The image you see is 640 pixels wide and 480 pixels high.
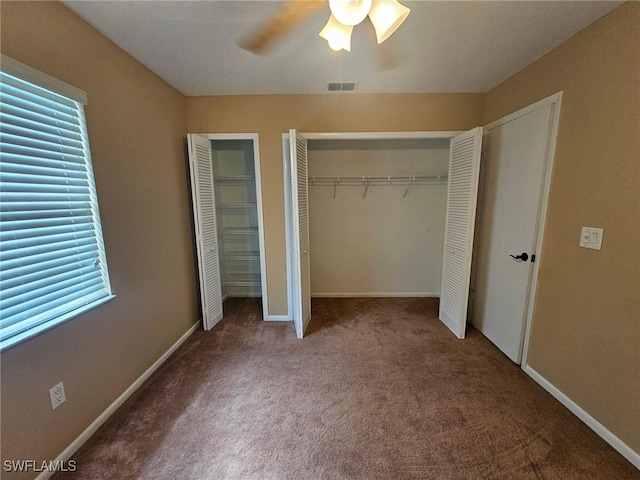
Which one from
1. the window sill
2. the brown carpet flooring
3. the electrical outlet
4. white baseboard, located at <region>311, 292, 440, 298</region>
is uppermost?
the window sill

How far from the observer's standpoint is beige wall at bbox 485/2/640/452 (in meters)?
1.37

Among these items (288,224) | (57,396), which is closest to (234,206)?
(288,224)

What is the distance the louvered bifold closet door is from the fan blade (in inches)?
65.5

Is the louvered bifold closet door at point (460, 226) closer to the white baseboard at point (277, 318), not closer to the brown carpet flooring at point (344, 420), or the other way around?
the brown carpet flooring at point (344, 420)

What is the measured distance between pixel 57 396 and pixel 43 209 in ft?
3.28

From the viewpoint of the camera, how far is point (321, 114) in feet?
8.74

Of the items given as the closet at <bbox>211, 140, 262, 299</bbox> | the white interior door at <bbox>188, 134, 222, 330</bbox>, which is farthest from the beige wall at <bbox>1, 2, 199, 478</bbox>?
the closet at <bbox>211, 140, 262, 299</bbox>

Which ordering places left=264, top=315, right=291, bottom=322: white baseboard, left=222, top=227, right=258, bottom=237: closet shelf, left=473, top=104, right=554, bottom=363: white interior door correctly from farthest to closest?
left=222, top=227, right=258, bottom=237: closet shelf < left=264, top=315, right=291, bottom=322: white baseboard < left=473, top=104, right=554, bottom=363: white interior door

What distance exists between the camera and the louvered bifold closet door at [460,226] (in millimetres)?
2316

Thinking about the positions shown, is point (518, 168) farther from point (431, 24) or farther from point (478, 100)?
point (431, 24)

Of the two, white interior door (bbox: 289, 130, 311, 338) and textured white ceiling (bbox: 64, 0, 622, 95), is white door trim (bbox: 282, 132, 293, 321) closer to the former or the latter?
white interior door (bbox: 289, 130, 311, 338)

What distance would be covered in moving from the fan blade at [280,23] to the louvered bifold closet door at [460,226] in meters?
1.66

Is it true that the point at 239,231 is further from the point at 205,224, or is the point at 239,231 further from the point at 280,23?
the point at 280,23

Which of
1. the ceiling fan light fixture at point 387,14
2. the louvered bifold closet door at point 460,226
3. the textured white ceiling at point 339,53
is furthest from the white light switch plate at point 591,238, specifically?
the ceiling fan light fixture at point 387,14
